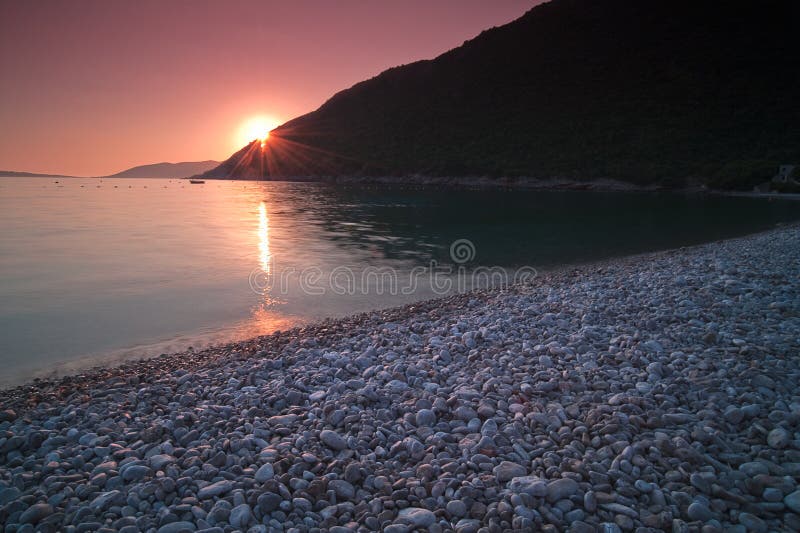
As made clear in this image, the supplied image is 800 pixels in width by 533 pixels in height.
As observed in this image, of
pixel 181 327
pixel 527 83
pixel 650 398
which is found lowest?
pixel 181 327

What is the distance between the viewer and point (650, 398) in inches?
198

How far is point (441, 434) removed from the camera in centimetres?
462

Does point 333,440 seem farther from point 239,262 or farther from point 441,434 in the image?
point 239,262

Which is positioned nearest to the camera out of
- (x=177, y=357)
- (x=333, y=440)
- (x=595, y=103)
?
(x=333, y=440)

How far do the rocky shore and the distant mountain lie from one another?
220ft

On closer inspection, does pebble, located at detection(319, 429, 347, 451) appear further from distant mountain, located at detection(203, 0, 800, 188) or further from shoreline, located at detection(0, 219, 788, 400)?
distant mountain, located at detection(203, 0, 800, 188)

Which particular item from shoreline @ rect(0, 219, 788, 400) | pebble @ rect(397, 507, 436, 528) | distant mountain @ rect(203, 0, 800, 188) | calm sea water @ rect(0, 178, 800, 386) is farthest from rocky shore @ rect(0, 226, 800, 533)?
distant mountain @ rect(203, 0, 800, 188)

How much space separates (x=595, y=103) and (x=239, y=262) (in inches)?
3520

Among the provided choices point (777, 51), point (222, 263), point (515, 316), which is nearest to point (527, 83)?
point (777, 51)

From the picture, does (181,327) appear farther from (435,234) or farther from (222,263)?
(435,234)

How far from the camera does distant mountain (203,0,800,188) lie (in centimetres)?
7044

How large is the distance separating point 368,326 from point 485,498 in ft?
18.9

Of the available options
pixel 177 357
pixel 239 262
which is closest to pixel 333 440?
pixel 177 357

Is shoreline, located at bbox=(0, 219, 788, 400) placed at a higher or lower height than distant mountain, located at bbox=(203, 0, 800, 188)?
lower
